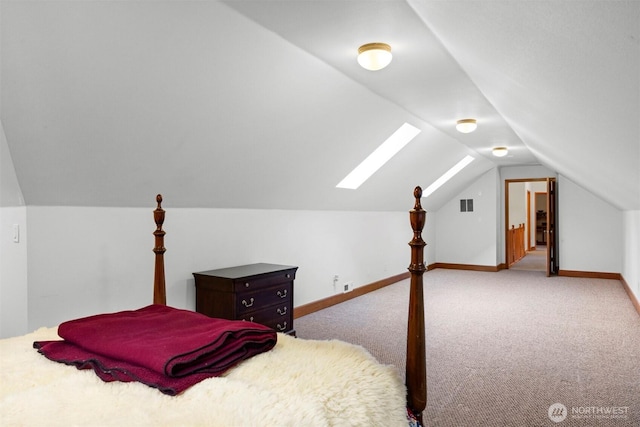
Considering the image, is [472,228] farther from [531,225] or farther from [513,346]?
[531,225]

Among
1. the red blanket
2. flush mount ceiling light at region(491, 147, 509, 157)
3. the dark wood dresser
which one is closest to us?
the red blanket

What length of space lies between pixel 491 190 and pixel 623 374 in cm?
588

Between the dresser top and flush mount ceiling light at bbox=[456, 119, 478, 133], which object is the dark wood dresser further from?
flush mount ceiling light at bbox=[456, 119, 478, 133]

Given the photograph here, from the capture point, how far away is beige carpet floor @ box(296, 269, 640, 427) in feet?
8.50

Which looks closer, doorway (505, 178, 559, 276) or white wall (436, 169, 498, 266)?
doorway (505, 178, 559, 276)

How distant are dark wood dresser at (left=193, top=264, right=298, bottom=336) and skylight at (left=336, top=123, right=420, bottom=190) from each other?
5.35ft

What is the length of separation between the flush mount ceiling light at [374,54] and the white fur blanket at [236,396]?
1880mm

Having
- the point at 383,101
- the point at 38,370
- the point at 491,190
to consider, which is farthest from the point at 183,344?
the point at 491,190

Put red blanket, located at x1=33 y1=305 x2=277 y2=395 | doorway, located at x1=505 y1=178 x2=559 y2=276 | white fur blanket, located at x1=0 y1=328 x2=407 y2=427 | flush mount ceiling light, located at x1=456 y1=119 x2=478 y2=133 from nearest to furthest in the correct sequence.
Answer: white fur blanket, located at x1=0 y1=328 x2=407 y2=427, red blanket, located at x1=33 y1=305 x2=277 y2=395, flush mount ceiling light, located at x1=456 y1=119 x2=478 y2=133, doorway, located at x1=505 y1=178 x2=559 y2=276

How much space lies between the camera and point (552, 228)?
26.7 ft

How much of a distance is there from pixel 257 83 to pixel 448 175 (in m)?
5.39

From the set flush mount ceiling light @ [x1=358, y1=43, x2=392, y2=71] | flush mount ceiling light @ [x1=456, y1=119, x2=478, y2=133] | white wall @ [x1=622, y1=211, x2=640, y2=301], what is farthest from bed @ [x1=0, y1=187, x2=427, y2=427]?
white wall @ [x1=622, y1=211, x2=640, y2=301]
